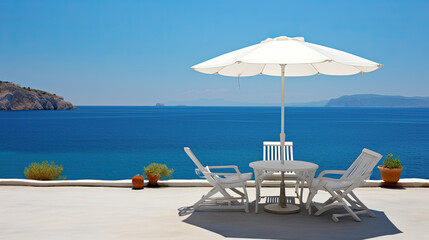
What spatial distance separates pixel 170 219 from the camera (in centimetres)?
520

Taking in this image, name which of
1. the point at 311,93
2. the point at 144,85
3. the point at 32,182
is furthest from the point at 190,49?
the point at 32,182

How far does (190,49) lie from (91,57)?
1892cm

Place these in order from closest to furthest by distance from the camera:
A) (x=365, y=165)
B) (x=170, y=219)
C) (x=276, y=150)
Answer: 1. (x=170, y=219)
2. (x=365, y=165)
3. (x=276, y=150)

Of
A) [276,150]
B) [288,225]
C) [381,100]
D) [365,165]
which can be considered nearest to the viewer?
[288,225]

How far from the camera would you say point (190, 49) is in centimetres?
8494

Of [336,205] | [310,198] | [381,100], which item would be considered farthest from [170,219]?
[381,100]

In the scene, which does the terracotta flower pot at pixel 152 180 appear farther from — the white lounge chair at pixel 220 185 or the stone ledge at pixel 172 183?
the white lounge chair at pixel 220 185

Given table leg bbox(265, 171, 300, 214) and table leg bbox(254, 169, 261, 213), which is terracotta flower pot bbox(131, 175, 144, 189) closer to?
table leg bbox(254, 169, 261, 213)

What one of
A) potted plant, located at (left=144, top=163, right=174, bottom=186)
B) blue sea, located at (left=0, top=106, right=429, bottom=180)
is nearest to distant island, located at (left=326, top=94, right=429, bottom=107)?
blue sea, located at (left=0, top=106, right=429, bottom=180)

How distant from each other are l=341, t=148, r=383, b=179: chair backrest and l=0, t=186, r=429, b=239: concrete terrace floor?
1.83 ft

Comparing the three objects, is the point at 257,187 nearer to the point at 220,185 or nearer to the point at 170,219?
the point at 220,185

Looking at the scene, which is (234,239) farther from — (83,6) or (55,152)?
(83,6)

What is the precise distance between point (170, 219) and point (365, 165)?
8.27ft

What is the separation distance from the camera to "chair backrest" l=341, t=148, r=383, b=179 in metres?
5.14
